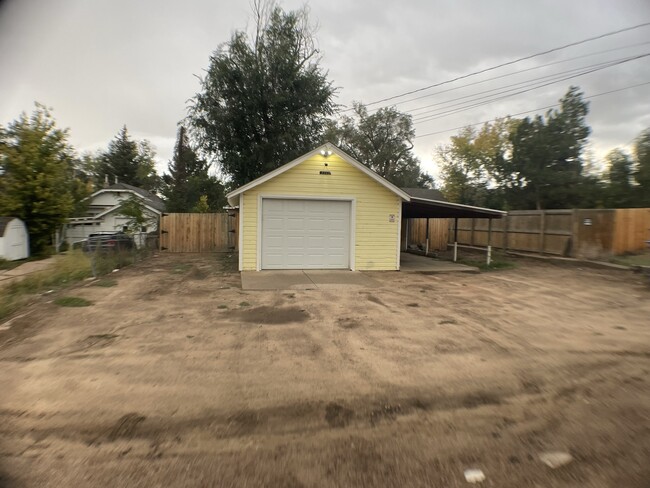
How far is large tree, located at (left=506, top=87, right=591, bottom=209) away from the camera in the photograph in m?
27.9

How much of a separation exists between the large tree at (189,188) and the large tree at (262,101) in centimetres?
589

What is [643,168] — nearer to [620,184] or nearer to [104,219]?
[620,184]

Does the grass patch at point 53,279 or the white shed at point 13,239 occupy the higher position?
the white shed at point 13,239

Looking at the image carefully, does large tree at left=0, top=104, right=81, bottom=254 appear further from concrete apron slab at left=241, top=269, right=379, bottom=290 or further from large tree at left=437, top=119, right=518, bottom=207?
large tree at left=437, top=119, right=518, bottom=207

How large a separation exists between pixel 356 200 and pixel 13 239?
43.0 feet

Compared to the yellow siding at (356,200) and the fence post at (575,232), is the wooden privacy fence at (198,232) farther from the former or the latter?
the fence post at (575,232)

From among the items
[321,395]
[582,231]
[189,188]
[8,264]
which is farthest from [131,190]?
[321,395]

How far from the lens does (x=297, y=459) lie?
273cm

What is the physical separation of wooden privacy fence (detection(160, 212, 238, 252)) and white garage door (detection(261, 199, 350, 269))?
7.57 metres

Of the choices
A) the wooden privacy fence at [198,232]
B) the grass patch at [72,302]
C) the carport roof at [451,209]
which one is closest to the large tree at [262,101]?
the wooden privacy fence at [198,232]

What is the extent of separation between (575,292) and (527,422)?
716cm

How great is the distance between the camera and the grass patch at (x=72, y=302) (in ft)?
24.1

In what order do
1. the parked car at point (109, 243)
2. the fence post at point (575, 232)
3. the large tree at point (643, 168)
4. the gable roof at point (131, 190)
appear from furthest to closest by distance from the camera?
the gable roof at point (131, 190) → the large tree at point (643, 168) → the fence post at point (575, 232) → the parked car at point (109, 243)

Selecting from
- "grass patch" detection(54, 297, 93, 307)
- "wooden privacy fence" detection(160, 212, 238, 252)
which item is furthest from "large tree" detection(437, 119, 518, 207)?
"grass patch" detection(54, 297, 93, 307)
